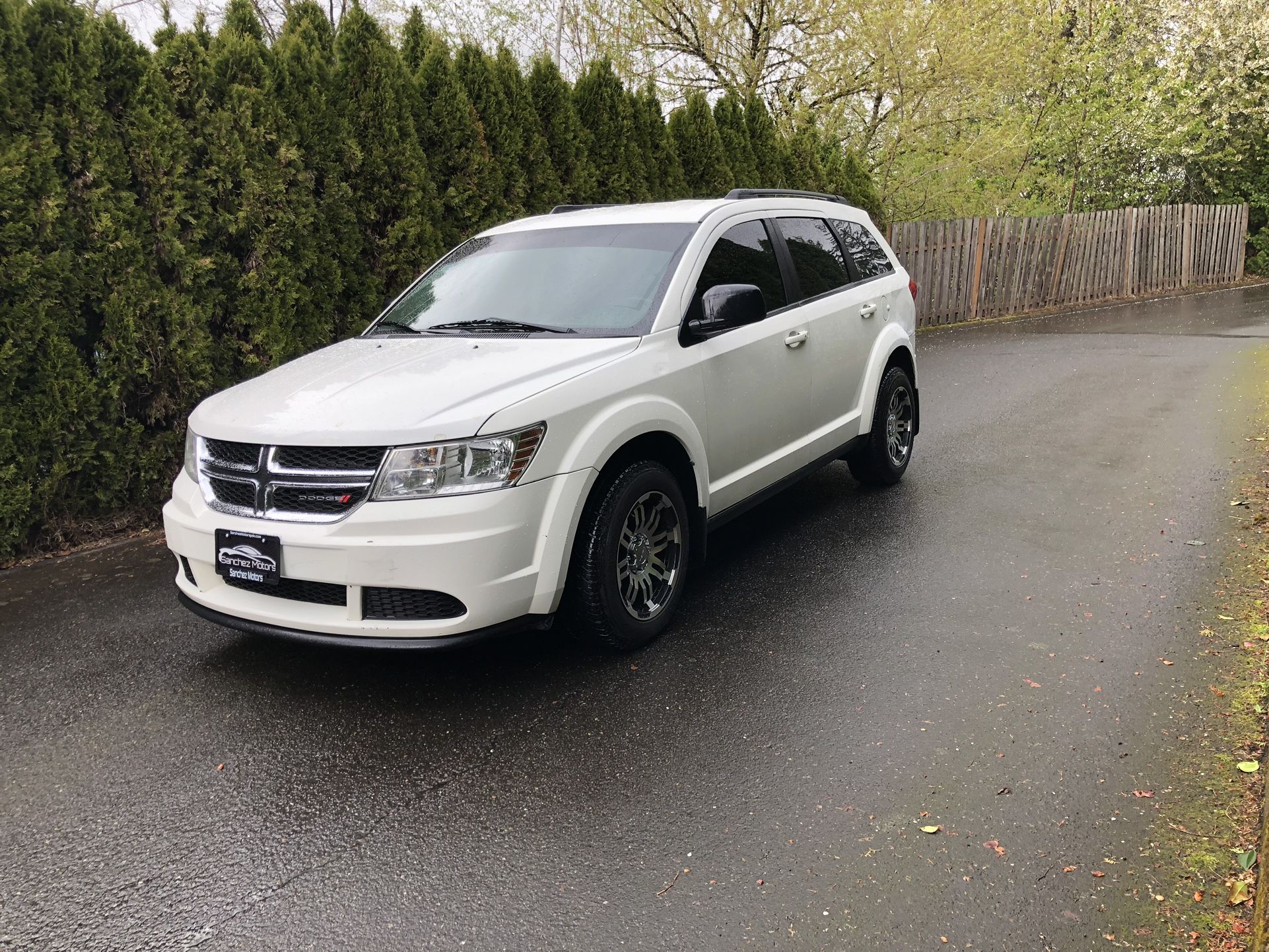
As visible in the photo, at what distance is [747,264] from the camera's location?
512cm

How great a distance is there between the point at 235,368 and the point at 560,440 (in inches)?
166

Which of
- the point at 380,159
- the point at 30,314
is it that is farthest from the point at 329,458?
the point at 380,159

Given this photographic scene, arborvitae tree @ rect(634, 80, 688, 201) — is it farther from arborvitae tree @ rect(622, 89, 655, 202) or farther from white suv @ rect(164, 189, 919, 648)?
white suv @ rect(164, 189, 919, 648)

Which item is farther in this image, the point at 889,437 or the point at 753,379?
the point at 889,437

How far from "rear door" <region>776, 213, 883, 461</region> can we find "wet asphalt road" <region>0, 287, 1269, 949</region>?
0.70 meters

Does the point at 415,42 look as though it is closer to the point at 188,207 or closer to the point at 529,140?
the point at 529,140

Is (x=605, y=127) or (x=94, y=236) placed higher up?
(x=605, y=127)

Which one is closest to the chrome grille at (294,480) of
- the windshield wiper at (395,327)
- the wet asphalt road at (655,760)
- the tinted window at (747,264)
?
the wet asphalt road at (655,760)

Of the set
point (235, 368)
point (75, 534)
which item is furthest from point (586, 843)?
point (235, 368)

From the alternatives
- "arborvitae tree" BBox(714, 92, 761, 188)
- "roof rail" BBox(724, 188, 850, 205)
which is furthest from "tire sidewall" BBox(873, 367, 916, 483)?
"arborvitae tree" BBox(714, 92, 761, 188)

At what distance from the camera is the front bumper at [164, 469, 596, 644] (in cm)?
346

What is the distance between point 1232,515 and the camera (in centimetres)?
578

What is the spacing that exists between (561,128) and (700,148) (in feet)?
9.48

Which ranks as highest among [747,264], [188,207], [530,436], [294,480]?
[188,207]
